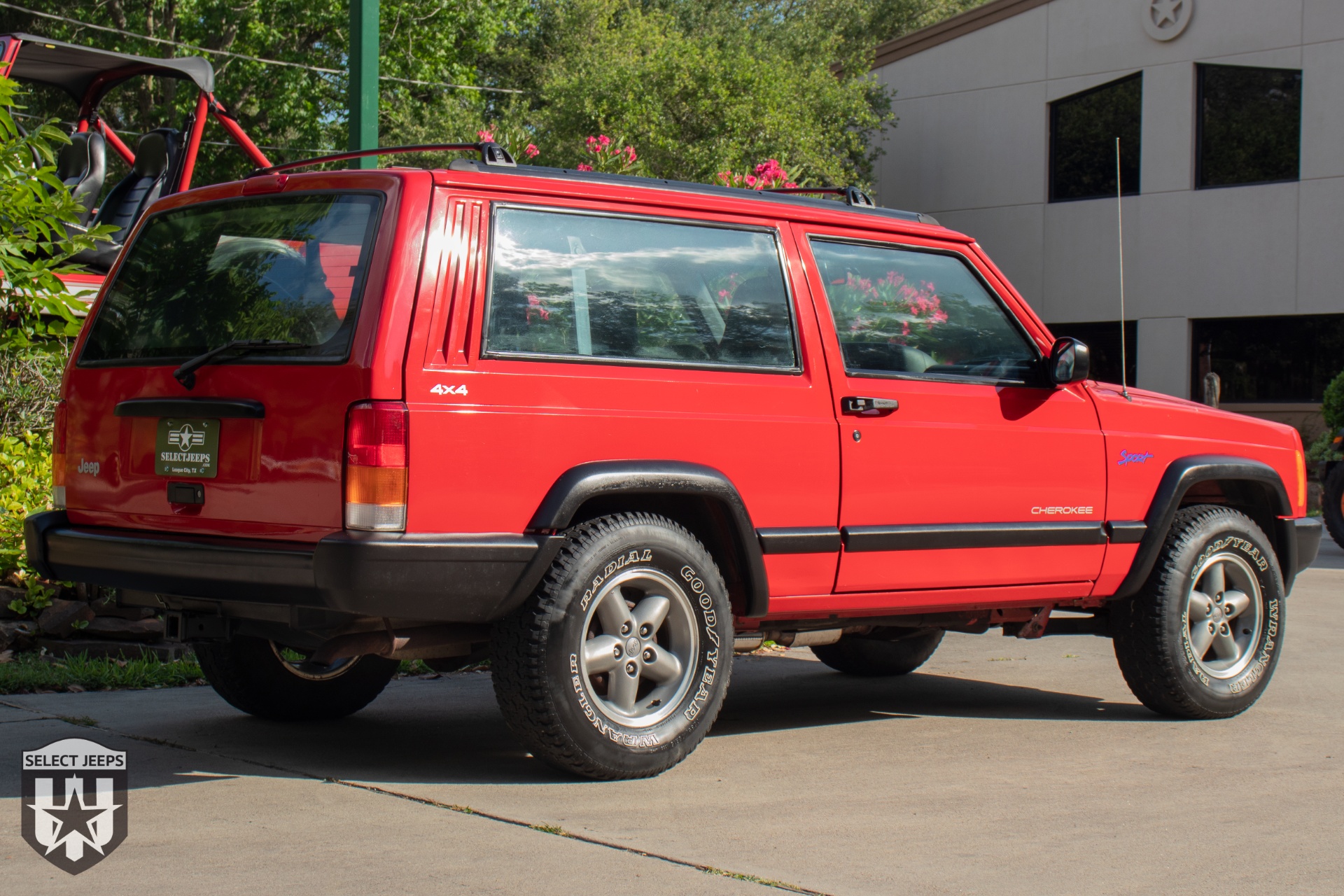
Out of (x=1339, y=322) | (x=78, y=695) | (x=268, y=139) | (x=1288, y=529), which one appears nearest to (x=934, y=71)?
(x=1339, y=322)

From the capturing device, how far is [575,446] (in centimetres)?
474

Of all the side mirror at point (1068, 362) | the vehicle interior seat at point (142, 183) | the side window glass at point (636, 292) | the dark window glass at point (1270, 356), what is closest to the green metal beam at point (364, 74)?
the vehicle interior seat at point (142, 183)

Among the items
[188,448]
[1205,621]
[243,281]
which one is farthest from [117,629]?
[1205,621]

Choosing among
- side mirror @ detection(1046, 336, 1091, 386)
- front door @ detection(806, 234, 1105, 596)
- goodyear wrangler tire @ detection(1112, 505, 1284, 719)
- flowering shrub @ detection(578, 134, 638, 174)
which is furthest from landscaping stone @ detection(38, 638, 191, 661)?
flowering shrub @ detection(578, 134, 638, 174)

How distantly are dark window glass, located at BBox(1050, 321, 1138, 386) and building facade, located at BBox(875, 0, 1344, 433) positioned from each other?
45mm

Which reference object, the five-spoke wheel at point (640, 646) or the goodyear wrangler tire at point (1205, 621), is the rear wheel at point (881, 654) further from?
the five-spoke wheel at point (640, 646)

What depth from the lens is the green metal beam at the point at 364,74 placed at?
8.13 m

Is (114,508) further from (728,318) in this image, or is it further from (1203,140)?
(1203,140)

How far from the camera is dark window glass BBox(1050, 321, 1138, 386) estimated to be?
23.5 metres

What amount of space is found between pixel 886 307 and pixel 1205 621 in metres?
1.99

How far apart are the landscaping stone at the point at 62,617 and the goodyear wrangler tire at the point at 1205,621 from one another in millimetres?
4586

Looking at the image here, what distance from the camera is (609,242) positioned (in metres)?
5.09

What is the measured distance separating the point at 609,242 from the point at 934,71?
70.0 ft

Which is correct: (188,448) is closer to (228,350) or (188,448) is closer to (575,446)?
(228,350)
